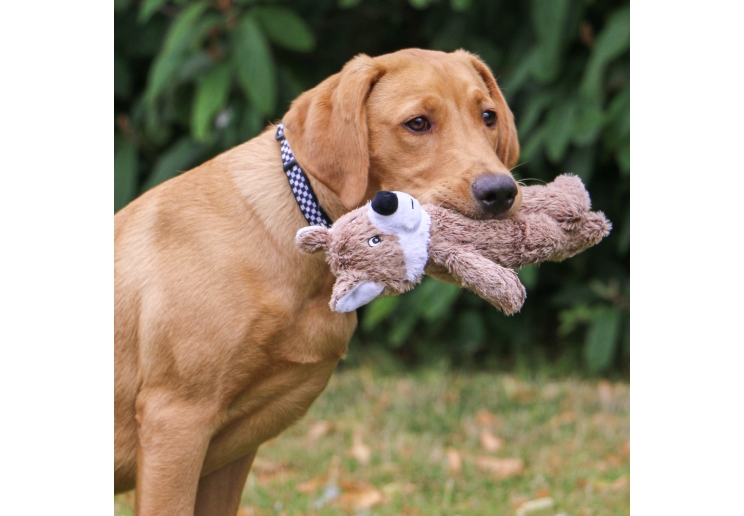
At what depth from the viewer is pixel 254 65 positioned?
5387 millimetres

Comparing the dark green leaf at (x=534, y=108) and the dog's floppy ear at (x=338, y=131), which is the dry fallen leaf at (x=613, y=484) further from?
the dog's floppy ear at (x=338, y=131)

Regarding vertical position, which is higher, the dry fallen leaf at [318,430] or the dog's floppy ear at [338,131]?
the dog's floppy ear at [338,131]

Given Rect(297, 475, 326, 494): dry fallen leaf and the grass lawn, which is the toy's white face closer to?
the grass lawn

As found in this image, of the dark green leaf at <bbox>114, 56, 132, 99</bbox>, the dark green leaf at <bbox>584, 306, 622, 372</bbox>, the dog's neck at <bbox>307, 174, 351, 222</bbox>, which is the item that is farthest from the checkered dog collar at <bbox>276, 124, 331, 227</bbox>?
the dark green leaf at <bbox>114, 56, 132, 99</bbox>

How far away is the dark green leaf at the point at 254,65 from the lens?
5383 millimetres

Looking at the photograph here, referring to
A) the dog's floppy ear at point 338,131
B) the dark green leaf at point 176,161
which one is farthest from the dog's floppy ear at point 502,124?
the dark green leaf at point 176,161

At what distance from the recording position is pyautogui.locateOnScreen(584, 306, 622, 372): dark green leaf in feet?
19.6

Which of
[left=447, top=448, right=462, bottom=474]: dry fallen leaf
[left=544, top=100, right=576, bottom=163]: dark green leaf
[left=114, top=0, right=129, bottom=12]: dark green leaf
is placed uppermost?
[left=114, top=0, right=129, bottom=12]: dark green leaf

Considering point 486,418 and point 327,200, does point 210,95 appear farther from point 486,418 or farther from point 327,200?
point 486,418

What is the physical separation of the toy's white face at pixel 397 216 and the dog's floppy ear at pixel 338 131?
0.32 metres

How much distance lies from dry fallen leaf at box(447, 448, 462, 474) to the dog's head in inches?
90.0

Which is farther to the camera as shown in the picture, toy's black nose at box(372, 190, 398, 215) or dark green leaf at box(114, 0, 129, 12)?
dark green leaf at box(114, 0, 129, 12)

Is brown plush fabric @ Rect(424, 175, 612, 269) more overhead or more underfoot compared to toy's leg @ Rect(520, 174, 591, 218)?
more underfoot
